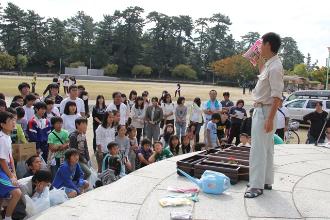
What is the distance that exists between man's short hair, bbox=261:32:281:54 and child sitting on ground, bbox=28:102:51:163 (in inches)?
172

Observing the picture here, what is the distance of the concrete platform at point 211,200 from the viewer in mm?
3971

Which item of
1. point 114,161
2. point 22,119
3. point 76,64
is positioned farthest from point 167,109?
point 76,64

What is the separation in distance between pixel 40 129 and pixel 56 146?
2.09 feet

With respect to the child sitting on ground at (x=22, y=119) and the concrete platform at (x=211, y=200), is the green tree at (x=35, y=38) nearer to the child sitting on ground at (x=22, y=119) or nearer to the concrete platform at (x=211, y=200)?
the child sitting on ground at (x=22, y=119)

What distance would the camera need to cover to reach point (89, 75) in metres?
78.1

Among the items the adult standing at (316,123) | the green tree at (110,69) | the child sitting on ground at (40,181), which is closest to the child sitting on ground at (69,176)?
the child sitting on ground at (40,181)

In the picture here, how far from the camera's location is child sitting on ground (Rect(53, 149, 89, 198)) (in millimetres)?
5793

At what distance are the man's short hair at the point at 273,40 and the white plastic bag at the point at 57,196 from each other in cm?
334

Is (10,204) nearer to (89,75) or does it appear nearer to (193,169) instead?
(193,169)

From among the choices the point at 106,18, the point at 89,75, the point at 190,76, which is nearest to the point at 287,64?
the point at 190,76

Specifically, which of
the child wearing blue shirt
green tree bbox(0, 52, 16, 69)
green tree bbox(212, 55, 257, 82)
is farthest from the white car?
green tree bbox(0, 52, 16, 69)

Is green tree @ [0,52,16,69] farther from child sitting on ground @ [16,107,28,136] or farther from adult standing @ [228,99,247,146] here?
child sitting on ground @ [16,107,28,136]

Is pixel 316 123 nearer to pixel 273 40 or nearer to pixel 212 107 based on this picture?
pixel 212 107

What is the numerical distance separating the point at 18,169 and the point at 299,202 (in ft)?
13.3
